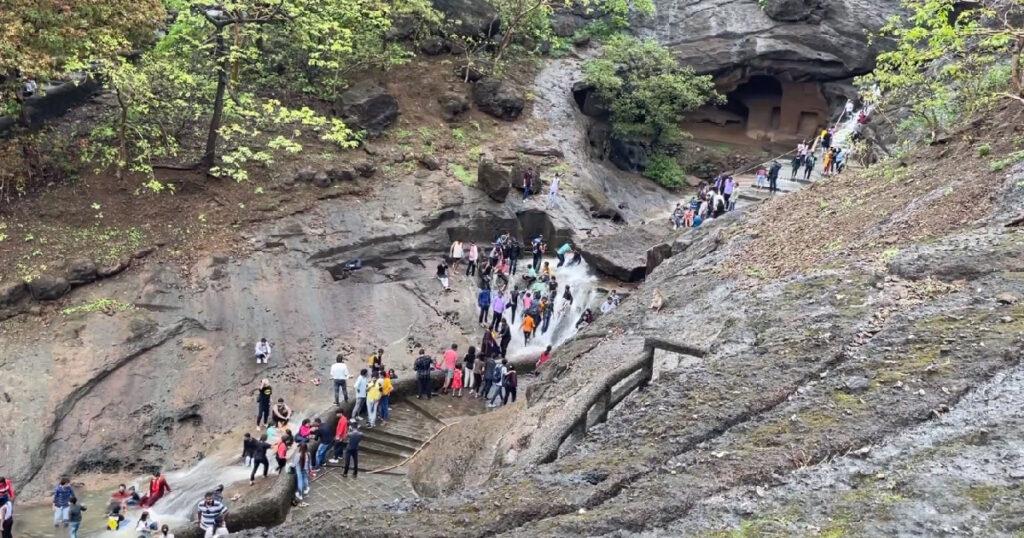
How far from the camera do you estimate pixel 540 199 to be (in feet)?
87.4

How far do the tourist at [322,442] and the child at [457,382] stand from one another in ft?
11.5

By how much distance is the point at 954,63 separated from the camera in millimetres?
18531

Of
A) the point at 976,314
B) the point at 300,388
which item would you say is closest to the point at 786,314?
the point at 976,314

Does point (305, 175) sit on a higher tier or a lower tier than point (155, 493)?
higher

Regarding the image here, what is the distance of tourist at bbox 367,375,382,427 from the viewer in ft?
54.2

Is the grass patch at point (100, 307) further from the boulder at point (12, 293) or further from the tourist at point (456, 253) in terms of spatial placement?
the tourist at point (456, 253)

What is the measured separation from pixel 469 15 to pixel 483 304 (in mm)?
15464

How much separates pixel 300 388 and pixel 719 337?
11374 millimetres

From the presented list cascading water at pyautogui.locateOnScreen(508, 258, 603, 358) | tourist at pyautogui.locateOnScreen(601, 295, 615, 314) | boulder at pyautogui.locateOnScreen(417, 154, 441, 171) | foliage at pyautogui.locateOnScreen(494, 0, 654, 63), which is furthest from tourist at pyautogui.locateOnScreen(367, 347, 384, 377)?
foliage at pyautogui.locateOnScreen(494, 0, 654, 63)

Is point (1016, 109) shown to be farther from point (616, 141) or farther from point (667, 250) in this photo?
point (616, 141)

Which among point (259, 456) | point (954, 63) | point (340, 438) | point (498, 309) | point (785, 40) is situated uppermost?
point (785, 40)

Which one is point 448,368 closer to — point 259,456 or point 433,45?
point 259,456

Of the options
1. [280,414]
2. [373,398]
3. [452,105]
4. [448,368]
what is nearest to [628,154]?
[452,105]

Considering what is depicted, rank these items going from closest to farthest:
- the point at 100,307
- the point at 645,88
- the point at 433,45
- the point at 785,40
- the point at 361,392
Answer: the point at 361,392 < the point at 100,307 < the point at 645,88 < the point at 433,45 < the point at 785,40
